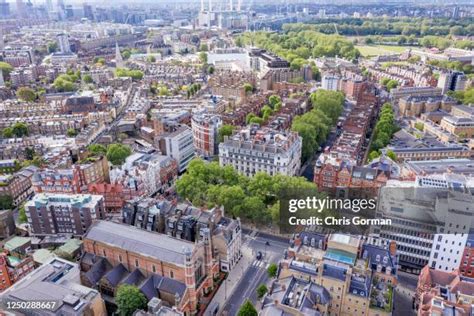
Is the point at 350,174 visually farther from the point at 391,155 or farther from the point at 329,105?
the point at 329,105

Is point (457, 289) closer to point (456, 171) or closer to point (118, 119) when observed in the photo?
point (456, 171)

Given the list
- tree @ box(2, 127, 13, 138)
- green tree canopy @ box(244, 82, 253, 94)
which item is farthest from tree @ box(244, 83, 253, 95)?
tree @ box(2, 127, 13, 138)

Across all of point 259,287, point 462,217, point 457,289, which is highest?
point 462,217

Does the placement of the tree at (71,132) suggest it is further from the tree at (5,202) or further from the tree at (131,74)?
the tree at (131,74)

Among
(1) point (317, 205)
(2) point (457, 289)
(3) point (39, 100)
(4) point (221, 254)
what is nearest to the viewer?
(2) point (457, 289)

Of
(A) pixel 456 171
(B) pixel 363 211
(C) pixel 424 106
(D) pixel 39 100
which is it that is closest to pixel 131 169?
(B) pixel 363 211

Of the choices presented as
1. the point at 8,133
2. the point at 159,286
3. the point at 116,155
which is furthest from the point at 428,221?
the point at 8,133
